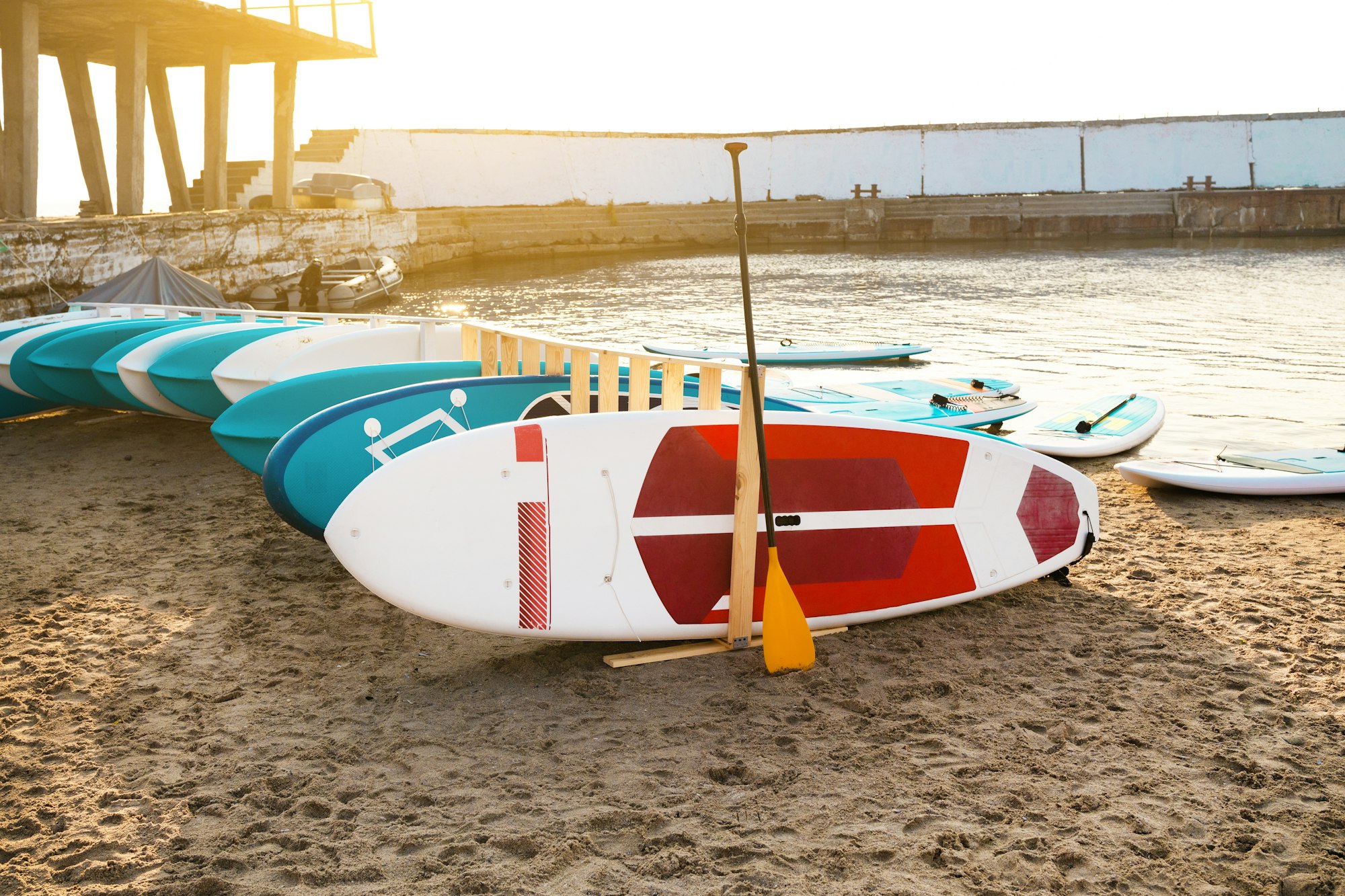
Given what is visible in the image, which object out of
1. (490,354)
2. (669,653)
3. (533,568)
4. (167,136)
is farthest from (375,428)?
(167,136)

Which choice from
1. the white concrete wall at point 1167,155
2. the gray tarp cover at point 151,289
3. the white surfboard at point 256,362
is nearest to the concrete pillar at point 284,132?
the gray tarp cover at point 151,289

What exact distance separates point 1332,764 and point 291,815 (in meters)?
3.20

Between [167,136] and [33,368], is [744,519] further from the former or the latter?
[167,136]

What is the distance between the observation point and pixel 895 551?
14.5 ft

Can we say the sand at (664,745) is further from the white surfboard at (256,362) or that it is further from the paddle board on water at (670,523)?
the white surfboard at (256,362)

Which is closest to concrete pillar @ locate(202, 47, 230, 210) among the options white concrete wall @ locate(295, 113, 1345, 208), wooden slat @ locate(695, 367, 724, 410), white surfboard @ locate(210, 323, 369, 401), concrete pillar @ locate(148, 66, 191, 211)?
concrete pillar @ locate(148, 66, 191, 211)

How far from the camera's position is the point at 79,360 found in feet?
26.5

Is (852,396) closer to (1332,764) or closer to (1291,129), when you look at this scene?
(1332,764)

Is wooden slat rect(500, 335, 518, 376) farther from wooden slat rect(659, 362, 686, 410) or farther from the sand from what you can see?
the sand

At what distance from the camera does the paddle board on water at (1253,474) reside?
652 cm

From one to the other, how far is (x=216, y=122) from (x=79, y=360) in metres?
13.4

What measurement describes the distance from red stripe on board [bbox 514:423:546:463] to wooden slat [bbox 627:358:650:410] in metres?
0.82

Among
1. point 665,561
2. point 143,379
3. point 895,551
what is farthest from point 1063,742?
point 143,379

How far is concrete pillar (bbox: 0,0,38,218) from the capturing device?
14.0 metres
